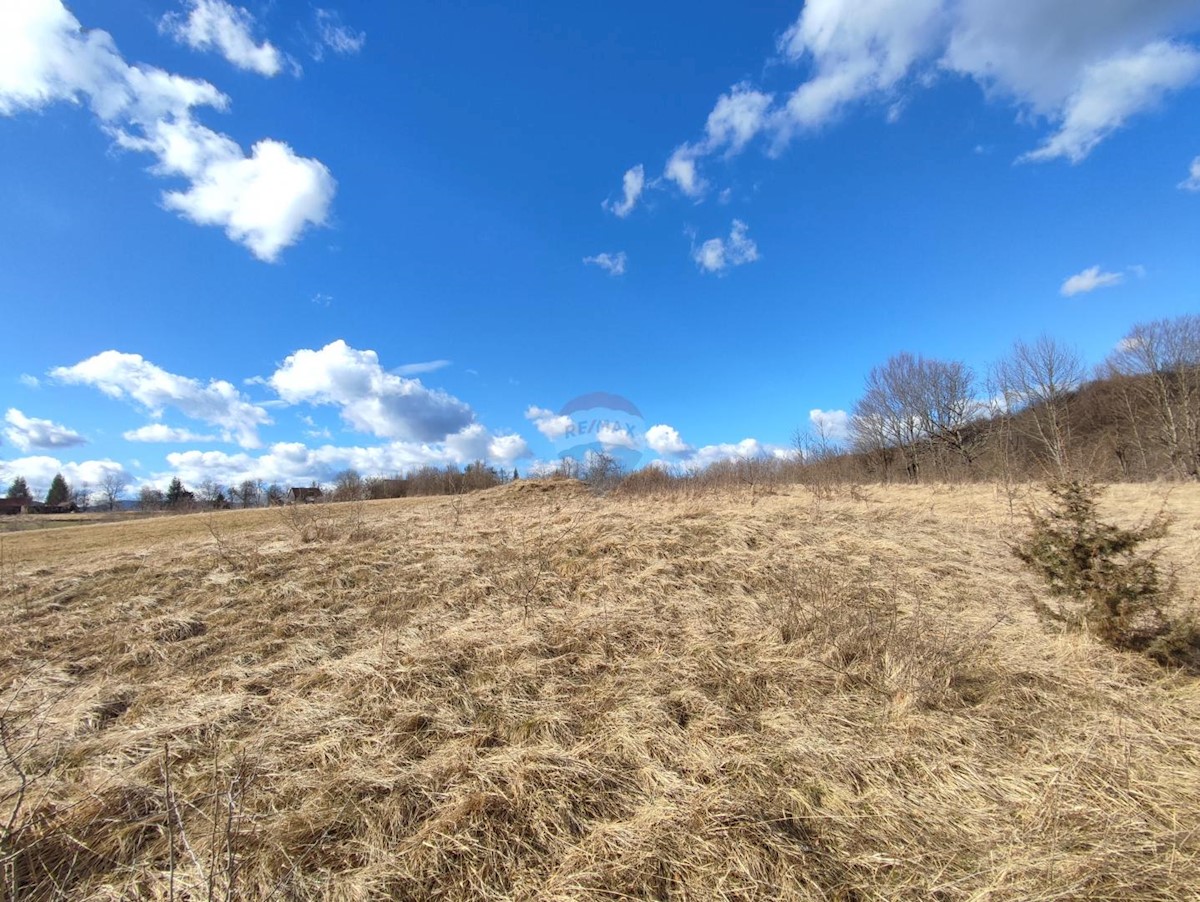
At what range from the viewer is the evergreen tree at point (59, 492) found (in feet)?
248

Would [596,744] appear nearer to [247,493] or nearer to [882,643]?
[882,643]

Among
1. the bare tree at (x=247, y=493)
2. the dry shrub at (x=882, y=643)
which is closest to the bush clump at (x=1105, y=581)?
the dry shrub at (x=882, y=643)

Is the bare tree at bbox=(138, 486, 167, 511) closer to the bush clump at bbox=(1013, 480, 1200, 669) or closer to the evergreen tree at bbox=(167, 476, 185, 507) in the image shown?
the evergreen tree at bbox=(167, 476, 185, 507)

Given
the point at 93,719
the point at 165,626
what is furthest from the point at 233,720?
the point at 165,626

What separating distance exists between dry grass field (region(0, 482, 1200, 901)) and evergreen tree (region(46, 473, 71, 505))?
349ft

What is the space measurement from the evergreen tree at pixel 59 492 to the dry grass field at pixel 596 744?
106347mm

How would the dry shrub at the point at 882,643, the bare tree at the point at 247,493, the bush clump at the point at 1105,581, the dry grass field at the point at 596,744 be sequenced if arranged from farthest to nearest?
the bare tree at the point at 247,493 < the bush clump at the point at 1105,581 < the dry shrub at the point at 882,643 < the dry grass field at the point at 596,744

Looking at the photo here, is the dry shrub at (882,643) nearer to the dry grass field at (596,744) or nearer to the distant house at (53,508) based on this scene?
the dry grass field at (596,744)

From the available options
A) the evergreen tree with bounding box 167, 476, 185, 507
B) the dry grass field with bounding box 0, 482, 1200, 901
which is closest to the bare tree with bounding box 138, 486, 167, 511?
the evergreen tree with bounding box 167, 476, 185, 507

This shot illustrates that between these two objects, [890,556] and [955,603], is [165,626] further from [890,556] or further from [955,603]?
[890,556]

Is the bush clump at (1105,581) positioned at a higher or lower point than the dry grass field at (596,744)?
higher

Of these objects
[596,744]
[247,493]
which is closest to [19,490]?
[247,493]

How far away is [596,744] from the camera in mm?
3021

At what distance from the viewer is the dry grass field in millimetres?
2129
